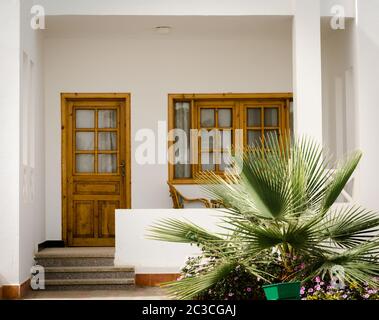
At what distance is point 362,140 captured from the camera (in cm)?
898

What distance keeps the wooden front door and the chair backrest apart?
29.8 inches

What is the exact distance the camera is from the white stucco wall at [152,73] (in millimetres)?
10562

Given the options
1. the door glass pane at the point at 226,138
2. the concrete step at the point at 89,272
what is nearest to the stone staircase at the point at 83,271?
the concrete step at the point at 89,272

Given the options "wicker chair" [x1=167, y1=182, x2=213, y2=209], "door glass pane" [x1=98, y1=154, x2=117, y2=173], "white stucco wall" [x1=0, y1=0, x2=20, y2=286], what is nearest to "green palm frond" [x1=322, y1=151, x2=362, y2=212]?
"white stucco wall" [x1=0, y1=0, x2=20, y2=286]

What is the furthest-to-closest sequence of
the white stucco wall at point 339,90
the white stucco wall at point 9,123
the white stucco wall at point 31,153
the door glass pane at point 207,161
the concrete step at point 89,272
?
the door glass pane at point 207,161 → the white stucco wall at point 339,90 → the concrete step at point 89,272 → the white stucco wall at point 31,153 → the white stucco wall at point 9,123

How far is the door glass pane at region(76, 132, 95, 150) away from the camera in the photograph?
1066cm

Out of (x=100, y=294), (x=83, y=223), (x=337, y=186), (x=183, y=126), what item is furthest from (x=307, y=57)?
(x=83, y=223)

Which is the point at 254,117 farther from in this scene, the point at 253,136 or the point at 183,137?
the point at 183,137

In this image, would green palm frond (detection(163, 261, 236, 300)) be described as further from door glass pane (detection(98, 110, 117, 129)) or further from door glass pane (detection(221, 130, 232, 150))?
door glass pane (detection(98, 110, 117, 129))

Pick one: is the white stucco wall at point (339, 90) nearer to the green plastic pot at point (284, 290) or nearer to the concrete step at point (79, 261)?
the concrete step at point (79, 261)

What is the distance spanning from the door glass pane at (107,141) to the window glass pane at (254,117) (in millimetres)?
2113

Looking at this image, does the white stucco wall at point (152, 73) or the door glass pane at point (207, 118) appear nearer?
the white stucco wall at point (152, 73)
